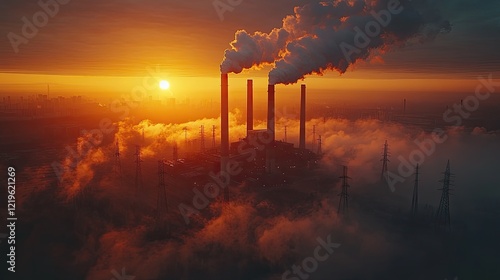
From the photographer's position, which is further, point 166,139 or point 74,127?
point 74,127

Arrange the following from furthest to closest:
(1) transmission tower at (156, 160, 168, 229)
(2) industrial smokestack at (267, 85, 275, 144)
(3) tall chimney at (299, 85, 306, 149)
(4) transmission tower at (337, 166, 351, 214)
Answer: (3) tall chimney at (299, 85, 306, 149), (2) industrial smokestack at (267, 85, 275, 144), (1) transmission tower at (156, 160, 168, 229), (4) transmission tower at (337, 166, 351, 214)

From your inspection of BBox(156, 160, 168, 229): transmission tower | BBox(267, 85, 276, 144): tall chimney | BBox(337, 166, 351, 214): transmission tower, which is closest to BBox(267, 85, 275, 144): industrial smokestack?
BBox(267, 85, 276, 144): tall chimney

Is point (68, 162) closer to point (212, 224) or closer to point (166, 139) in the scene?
point (166, 139)

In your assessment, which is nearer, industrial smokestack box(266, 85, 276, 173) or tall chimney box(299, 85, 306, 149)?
industrial smokestack box(266, 85, 276, 173)

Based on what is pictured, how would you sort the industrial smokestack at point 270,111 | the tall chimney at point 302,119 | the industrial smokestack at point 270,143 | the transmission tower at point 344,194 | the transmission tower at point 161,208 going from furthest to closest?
the tall chimney at point 302,119, the industrial smokestack at point 270,143, the industrial smokestack at point 270,111, the transmission tower at point 161,208, the transmission tower at point 344,194

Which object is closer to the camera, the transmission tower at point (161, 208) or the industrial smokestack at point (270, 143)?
the transmission tower at point (161, 208)

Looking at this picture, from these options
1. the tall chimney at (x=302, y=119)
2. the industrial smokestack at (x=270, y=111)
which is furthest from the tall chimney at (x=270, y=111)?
the tall chimney at (x=302, y=119)

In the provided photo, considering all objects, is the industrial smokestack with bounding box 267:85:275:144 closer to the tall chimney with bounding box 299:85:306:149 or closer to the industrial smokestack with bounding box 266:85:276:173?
the industrial smokestack with bounding box 266:85:276:173

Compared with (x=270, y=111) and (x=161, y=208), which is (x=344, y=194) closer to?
(x=270, y=111)

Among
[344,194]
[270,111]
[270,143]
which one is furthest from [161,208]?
[270,111]

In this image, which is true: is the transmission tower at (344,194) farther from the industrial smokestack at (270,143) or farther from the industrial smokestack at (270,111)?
the industrial smokestack at (270,111)

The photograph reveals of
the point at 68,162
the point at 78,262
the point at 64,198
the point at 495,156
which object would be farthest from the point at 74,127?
the point at 495,156
